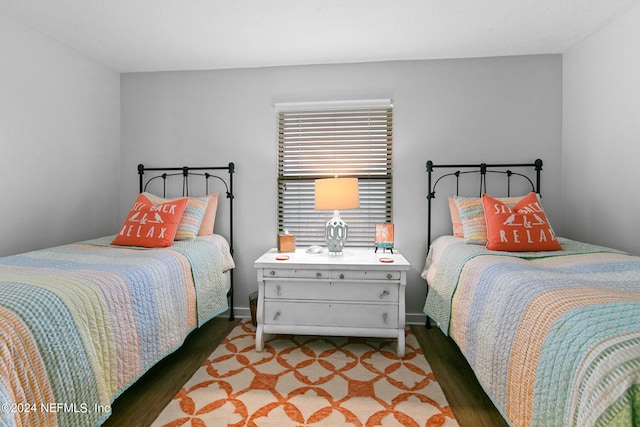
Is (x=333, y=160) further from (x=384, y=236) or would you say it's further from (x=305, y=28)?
(x=305, y=28)

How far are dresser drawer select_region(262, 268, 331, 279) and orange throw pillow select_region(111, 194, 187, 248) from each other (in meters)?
0.73

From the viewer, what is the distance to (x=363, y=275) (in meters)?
2.37

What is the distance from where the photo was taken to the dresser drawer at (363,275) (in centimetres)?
236

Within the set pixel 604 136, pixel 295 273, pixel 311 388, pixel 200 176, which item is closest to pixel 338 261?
pixel 295 273

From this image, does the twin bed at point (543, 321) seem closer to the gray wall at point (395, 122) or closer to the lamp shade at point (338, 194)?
the gray wall at point (395, 122)

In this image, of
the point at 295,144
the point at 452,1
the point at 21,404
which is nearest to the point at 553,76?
the point at 452,1

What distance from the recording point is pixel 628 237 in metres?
2.28

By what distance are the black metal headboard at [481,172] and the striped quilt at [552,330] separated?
812 mm

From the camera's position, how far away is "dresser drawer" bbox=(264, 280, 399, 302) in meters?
2.37

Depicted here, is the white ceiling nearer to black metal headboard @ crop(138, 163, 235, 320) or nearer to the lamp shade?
black metal headboard @ crop(138, 163, 235, 320)

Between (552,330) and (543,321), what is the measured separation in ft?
0.23

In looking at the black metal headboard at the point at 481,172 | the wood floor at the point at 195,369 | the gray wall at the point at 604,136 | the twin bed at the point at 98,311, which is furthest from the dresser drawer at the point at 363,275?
the gray wall at the point at 604,136

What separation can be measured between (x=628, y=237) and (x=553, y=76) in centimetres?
144

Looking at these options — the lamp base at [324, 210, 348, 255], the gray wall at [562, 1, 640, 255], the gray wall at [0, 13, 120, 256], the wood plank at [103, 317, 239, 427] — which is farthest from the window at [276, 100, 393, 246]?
the gray wall at [0, 13, 120, 256]
